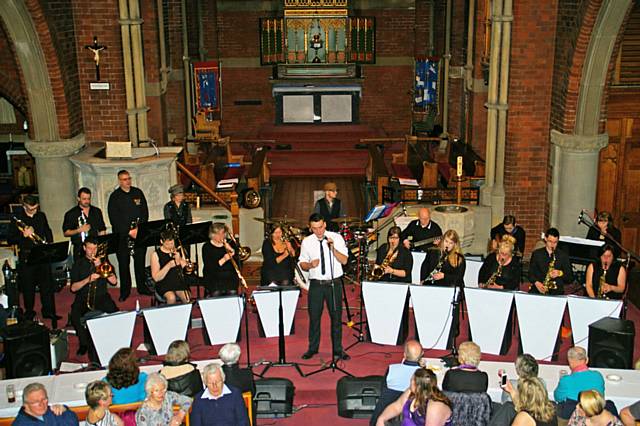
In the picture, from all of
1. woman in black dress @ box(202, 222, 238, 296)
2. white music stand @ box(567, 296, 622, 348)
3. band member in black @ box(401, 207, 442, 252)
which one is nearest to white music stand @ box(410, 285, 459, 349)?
band member in black @ box(401, 207, 442, 252)

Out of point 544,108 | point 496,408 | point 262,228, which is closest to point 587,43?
point 544,108

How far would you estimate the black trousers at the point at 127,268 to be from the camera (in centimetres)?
1283

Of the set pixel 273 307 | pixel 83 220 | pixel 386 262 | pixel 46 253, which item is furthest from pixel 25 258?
pixel 386 262

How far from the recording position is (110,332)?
10.1 m

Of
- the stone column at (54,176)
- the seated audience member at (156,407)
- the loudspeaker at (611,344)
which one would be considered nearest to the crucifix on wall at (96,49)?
the stone column at (54,176)

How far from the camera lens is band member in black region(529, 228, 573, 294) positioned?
36.2 ft

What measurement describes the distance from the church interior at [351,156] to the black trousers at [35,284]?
0.15 metres

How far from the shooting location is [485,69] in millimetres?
18406

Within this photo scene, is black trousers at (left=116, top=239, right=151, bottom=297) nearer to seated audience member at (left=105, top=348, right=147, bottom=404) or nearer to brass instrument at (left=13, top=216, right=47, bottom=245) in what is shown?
brass instrument at (left=13, top=216, right=47, bottom=245)

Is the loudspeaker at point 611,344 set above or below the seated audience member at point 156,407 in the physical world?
below

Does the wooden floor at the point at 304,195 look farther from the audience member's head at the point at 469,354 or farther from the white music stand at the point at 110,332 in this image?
the audience member's head at the point at 469,354

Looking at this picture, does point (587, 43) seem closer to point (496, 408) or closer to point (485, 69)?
point (485, 69)

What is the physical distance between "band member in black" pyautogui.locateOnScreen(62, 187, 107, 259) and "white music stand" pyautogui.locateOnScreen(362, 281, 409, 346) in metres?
3.75

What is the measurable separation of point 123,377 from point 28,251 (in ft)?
14.2
